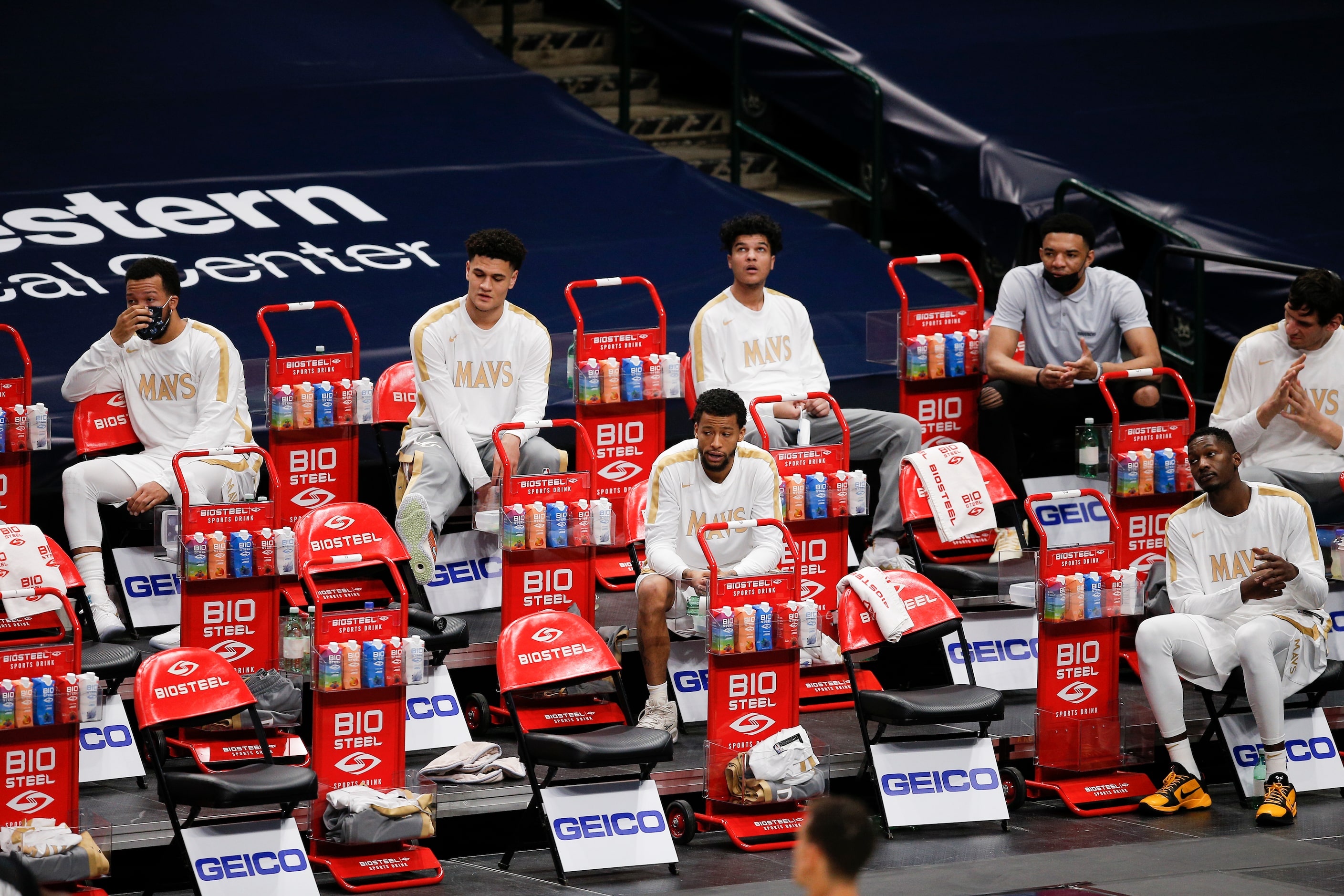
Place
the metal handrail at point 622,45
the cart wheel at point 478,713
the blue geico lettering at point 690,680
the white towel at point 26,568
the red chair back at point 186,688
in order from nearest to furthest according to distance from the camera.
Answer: the red chair back at point 186,688 < the white towel at point 26,568 < the cart wheel at point 478,713 < the blue geico lettering at point 690,680 < the metal handrail at point 622,45

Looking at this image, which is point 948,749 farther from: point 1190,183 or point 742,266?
point 1190,183

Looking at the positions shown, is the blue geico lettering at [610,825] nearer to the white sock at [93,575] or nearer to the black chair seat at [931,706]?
the black chair seat at [931,706]

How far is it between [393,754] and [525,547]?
46.7 inches

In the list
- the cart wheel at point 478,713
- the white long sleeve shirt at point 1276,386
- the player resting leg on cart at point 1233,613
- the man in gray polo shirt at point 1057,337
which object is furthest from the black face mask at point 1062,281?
the cart wheel at point 478,713

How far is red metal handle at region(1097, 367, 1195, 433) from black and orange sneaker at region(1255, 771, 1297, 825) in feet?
5.80

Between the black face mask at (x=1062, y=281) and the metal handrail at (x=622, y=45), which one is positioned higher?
the metal handrail at (x=622, y=45)

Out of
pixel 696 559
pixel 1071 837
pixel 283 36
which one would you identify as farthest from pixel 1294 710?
pixel 283 36

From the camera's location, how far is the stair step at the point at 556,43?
13898 mm

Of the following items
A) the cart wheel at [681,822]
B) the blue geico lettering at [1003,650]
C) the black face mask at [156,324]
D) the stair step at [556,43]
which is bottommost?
the cart wheel at [681,822]

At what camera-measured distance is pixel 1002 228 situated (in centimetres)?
1169

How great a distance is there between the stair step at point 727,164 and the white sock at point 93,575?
5783mm

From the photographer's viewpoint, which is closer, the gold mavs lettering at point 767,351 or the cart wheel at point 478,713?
the cart wheel at point 478,713

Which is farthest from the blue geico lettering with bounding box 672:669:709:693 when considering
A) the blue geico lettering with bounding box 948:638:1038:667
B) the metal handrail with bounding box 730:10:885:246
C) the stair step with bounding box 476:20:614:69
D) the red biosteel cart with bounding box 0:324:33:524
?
the stair step with bounding box 476:20:614:69

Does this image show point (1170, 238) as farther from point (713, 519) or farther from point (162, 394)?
point (162, 394)
